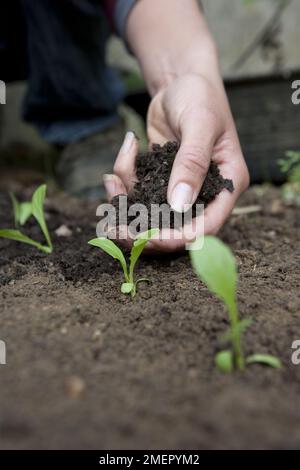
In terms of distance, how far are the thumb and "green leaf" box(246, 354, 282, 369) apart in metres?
0.49

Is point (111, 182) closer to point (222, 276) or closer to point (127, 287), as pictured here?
point (127, 287)

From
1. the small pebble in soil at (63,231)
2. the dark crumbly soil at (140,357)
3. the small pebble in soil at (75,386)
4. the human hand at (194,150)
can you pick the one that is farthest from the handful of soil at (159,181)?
the small pebble in soil at (75,386)

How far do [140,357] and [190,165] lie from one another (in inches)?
22.2

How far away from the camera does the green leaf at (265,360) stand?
857 mm

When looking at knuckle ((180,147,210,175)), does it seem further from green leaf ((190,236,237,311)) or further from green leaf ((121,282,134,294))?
green leaf ((190,236,237,311))

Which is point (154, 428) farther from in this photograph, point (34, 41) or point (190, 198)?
point (34, 41)

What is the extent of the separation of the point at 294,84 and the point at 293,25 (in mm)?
388

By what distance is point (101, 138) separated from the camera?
8.70ft

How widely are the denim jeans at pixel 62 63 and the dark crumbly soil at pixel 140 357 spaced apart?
1266mm

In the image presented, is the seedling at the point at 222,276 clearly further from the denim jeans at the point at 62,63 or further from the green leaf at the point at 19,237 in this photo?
the denim jeans at the point at 62,63

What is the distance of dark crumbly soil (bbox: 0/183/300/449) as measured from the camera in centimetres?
71

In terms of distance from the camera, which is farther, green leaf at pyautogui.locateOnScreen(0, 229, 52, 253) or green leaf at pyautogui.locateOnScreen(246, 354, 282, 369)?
green leaf at pyautogui.locateOnScreen(0, 229, 52, 253)

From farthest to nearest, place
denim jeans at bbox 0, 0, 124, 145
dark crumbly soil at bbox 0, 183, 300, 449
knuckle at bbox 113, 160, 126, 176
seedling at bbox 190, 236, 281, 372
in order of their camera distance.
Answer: denim jeans at bbox 0, 0, 124, 145 → knuckle at bbox 113, 160, 126, 176 → seedling at bbox 190, 236, 281, 372 → dark crumbly soil at bbox 0, 183, 300, 449

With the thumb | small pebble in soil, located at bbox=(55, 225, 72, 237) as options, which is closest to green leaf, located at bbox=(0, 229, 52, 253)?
small pebble in soil, located at bbox=(55, 225, 72, 237)
